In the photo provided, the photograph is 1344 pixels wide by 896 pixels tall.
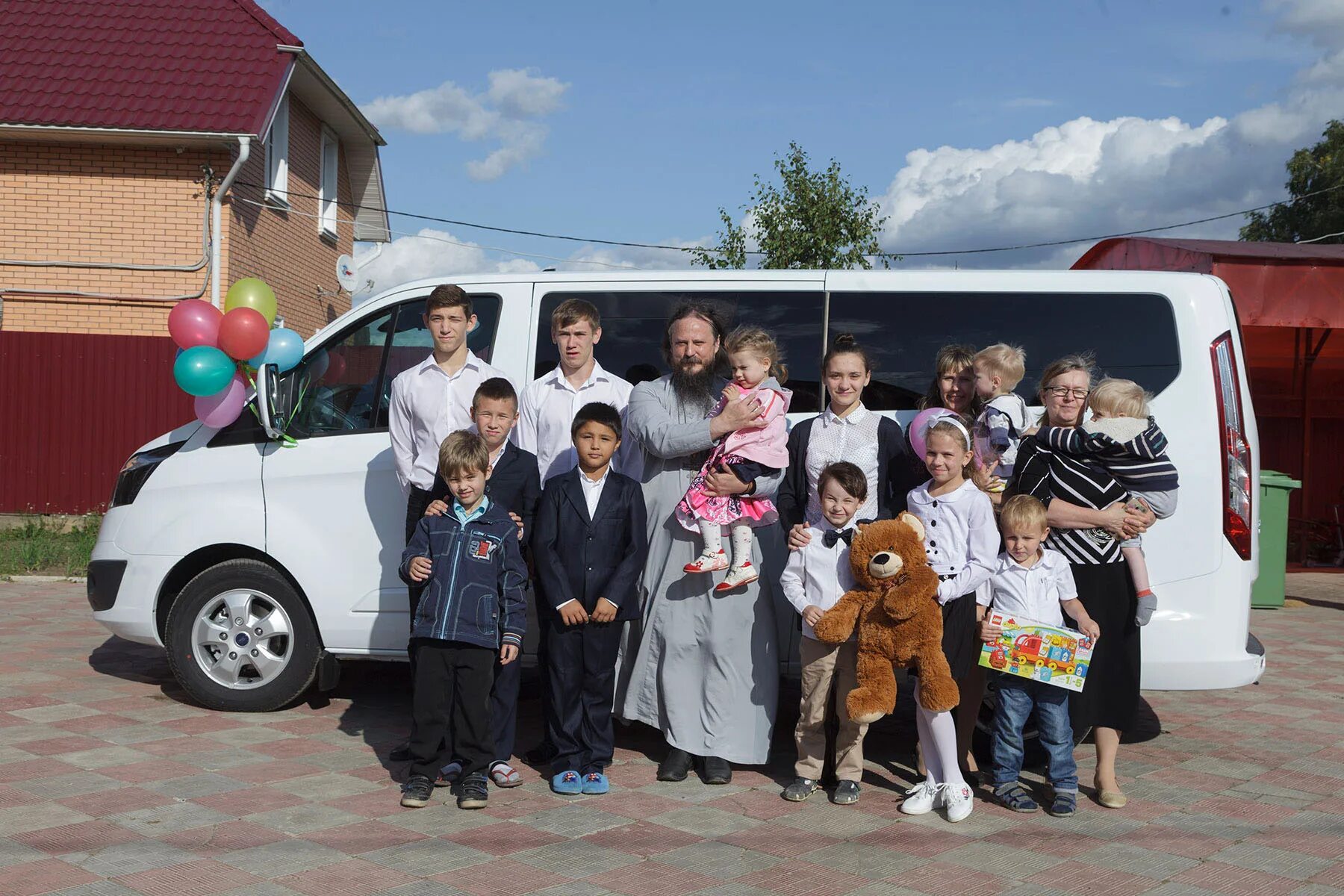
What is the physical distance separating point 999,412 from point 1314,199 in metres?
33.1

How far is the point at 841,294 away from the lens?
5.54 meters

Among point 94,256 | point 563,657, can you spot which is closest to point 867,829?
point 563,657

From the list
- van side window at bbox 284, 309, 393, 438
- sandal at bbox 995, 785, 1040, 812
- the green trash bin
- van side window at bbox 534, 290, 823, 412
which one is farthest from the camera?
the green trash bin

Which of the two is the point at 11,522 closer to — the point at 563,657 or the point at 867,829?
the point at 563,657

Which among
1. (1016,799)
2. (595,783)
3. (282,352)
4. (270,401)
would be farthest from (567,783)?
(282,352)

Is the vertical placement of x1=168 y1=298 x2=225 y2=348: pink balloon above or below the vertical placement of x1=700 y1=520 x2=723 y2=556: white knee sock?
above

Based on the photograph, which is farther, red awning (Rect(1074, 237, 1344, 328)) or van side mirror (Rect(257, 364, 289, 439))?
red awning (Rect(1074, 237, 1344, 328))

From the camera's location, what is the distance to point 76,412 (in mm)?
13844

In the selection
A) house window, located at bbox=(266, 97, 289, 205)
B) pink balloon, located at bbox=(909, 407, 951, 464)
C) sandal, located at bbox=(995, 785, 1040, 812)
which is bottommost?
sandal, located at bbox=(995, 785, 1040, 812)

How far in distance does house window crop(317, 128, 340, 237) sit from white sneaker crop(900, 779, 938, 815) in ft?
55.1

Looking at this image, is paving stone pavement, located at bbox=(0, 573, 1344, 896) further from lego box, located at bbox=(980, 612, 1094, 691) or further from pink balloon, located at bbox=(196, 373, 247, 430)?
pink balloon, located at bbox=(196, 373, 247, 430)

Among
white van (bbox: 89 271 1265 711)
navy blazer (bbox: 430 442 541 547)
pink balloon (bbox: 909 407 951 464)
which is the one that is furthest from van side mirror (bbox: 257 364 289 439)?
pink balloon (bbox: 909 407 951 464)

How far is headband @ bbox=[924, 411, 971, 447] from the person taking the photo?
180 inches

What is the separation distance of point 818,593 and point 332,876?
6.88ft
